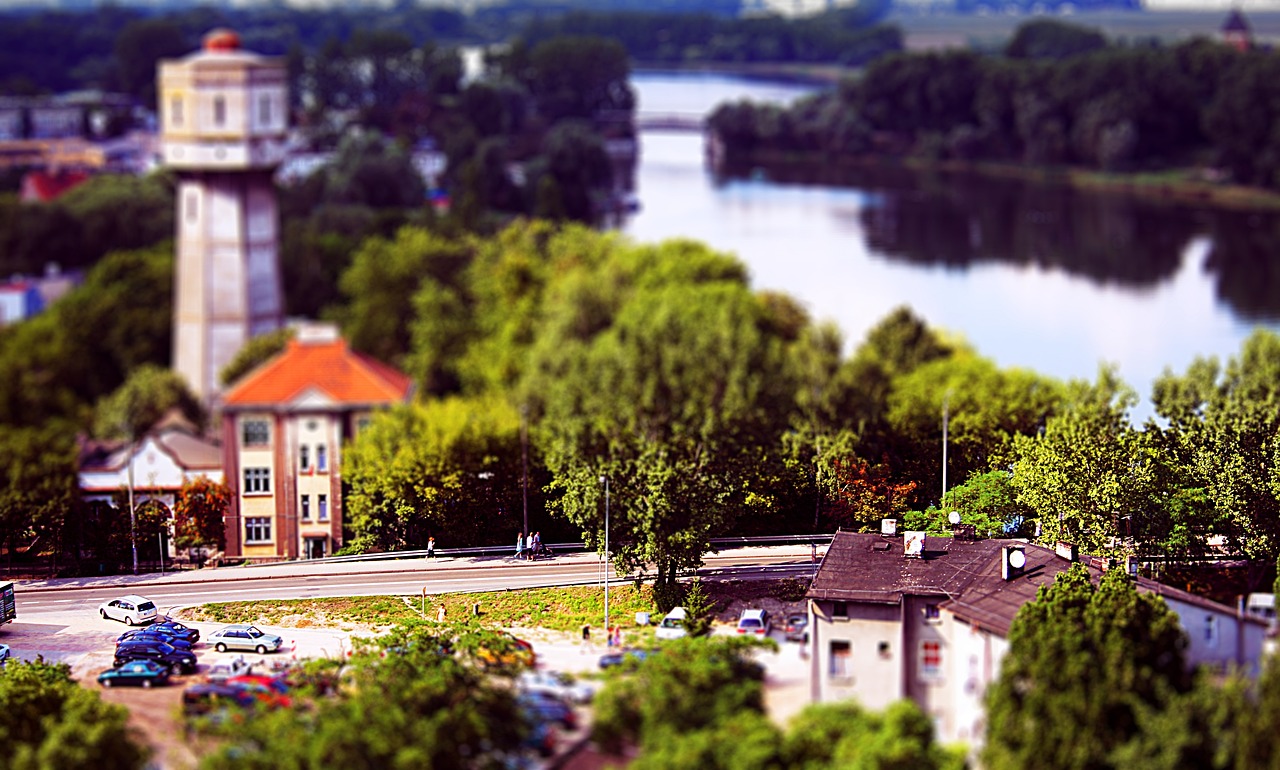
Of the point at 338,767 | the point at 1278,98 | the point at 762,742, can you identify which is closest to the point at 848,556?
the point at 762,742

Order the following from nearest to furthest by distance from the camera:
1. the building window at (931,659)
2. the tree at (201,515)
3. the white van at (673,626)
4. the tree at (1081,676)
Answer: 1. the tree at (1081,676)
2. the building window at (931,659)
3. the white van at (673,626)
4. the tree at (201,515)

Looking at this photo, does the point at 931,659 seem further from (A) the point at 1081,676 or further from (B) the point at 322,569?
(B) the point at 322,569

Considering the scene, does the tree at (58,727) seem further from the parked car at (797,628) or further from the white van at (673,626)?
the parked car at (797,628)

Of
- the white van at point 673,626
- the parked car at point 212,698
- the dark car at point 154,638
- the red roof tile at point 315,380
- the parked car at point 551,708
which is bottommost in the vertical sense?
the dark car at point 154,638

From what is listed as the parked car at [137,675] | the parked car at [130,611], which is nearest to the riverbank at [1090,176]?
the parked car at [130,611]

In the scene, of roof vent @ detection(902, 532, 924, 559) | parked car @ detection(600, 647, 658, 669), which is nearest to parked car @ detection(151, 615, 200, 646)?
parked car @ detection(600, 647, 658, 669)
